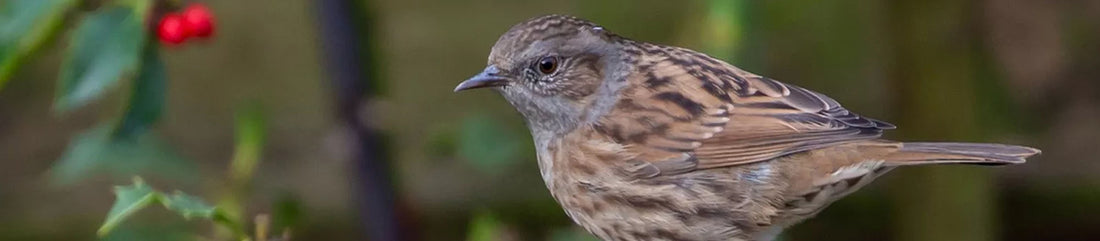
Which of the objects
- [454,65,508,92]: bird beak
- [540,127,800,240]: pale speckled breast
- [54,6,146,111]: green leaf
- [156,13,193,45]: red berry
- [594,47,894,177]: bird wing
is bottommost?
[540,127,800,240]: pale speckled breast

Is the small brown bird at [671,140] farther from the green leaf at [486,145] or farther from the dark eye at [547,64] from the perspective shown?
the green leaf at [486,145]

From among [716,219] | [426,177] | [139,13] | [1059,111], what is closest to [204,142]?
[426,177]

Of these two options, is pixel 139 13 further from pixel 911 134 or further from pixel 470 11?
pixel 911 134

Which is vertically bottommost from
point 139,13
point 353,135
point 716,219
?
point 716,219

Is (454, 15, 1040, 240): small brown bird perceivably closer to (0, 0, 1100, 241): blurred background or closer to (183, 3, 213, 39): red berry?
(183, 3, 213, 39): red berry

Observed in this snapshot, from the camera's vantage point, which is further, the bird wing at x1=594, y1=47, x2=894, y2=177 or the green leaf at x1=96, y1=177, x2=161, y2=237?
the bird wing at x1=594, y1=47, x2=894, y2=177

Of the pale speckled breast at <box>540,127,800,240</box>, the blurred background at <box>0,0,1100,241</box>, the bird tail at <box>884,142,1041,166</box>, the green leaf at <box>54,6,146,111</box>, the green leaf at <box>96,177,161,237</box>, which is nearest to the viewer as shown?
the green leaf at <box>96,177,161,237</box>

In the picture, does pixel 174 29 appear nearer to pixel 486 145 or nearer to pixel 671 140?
pixel 486 145

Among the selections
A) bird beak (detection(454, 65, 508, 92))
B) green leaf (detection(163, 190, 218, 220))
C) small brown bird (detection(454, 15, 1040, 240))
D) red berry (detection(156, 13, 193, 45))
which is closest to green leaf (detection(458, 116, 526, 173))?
small brown bird (detection(454, 15, 1040, 240))
